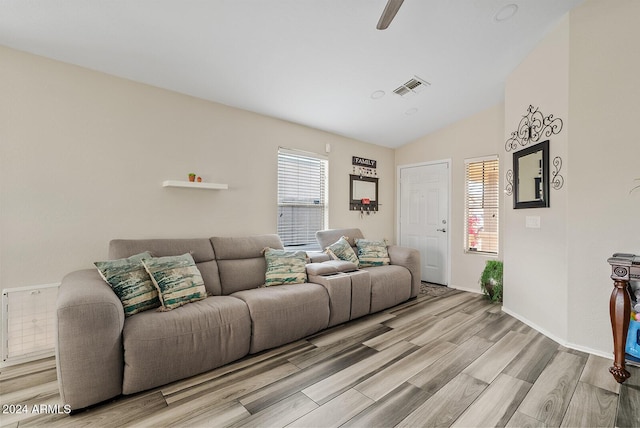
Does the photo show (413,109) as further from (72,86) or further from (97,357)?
(97,357)

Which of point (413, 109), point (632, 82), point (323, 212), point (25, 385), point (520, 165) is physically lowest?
point (25, 385)

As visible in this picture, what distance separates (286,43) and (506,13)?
1.86 metres

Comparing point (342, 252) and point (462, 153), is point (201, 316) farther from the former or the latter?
point (462, 153)

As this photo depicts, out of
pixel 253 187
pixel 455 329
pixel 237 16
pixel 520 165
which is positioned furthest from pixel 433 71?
pixel 455 329

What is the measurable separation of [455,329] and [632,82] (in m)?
2.53

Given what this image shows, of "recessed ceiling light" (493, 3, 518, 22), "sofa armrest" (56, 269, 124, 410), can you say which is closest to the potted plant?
"recessed ceiling light" (493, 3, 518, 22)

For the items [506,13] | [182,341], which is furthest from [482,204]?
[182,341]

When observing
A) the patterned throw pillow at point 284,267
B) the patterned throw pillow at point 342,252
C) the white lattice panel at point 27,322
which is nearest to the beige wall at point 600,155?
the patterned throw pillow at point 342,252

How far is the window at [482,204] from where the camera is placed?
423 cm

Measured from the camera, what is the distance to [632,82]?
228 centimetres

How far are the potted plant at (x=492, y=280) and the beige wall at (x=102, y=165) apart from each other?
307cm

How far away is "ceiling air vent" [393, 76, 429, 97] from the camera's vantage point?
330 centimetres

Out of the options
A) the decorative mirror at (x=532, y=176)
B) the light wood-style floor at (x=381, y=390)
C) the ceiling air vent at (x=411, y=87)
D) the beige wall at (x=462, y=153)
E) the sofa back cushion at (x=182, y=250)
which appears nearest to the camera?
the light wood-style floor at (x=381, y=390)

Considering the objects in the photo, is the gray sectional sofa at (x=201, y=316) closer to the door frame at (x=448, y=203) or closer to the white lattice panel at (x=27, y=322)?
the white lattice panel at (x=27, y=322)
